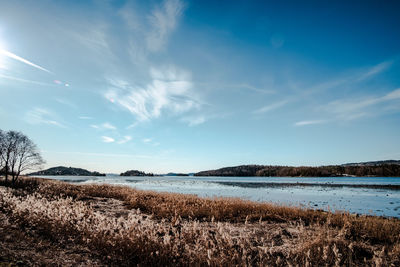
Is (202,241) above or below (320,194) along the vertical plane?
above

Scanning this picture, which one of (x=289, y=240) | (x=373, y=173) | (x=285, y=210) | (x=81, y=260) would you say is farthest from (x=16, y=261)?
(x=373, y=173)

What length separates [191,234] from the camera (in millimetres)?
6262

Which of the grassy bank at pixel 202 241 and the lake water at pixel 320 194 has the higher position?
the grassy bank at pixel 202 241

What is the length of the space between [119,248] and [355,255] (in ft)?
22.5

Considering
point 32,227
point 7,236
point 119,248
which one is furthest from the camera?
point 32,227

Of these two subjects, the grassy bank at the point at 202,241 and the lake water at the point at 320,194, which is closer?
the grassy bank at the point at 202,241

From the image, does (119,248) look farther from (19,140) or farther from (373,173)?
(373,173)

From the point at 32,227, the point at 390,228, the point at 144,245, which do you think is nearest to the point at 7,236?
the point at 32,227

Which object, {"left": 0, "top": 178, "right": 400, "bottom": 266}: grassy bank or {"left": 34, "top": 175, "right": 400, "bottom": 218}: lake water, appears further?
{"left": 34, "top": 175, "right": 400, "bottom": 218}: lake water

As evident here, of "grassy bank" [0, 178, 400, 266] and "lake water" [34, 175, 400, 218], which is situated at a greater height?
"grassy bank" [0, 178, 400, 266]

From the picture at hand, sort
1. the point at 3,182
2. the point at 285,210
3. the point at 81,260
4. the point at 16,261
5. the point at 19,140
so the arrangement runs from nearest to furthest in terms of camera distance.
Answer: the point at 16,261, the point at 81,260, the point at 285,210, the point at 3,182, the point at 19,140

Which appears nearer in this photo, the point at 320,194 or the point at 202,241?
the point at 202,241

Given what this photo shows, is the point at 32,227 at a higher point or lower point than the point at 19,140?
lower

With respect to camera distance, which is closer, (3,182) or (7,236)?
(7,236)
